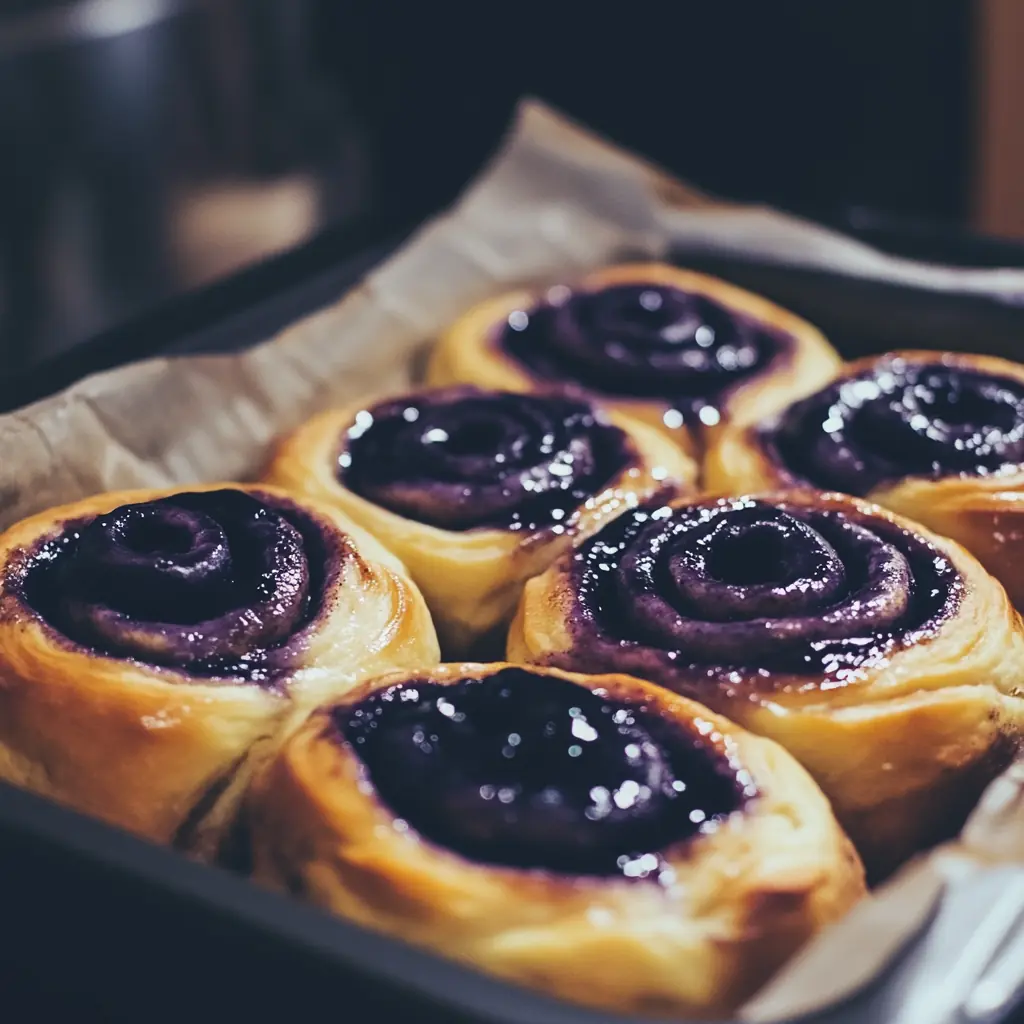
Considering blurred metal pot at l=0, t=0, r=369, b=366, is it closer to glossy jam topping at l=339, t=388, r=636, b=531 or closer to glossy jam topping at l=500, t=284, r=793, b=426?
glossy jam topping at l=500, t=284, r=793, b=426

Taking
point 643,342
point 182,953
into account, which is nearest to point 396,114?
point 643,342

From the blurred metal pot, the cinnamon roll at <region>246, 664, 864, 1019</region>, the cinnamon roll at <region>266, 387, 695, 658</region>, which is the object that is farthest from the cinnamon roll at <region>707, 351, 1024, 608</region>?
the blurred metal pot

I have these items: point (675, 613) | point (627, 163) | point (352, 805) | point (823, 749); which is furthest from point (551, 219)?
point (352, 805)

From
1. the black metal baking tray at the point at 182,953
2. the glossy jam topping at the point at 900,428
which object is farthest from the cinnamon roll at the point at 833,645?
the black metal baking tray at the point at 182,953

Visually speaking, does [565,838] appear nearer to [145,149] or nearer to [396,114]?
[145,149]

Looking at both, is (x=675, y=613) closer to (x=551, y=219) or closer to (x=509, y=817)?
(x=509, y=817)

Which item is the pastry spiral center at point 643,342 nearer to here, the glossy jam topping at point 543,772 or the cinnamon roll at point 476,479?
the cinnamon roll at point 476,479

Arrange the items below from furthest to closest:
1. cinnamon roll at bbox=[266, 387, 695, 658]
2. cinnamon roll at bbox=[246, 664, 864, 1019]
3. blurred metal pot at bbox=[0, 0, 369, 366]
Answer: blurred metal pot at bbox=[0, 0, 369, 366], cinnamon roll at bbox=[266, 387, 695, 658], cinnamon roll at bbox=[246, 664, 864, 1019]
